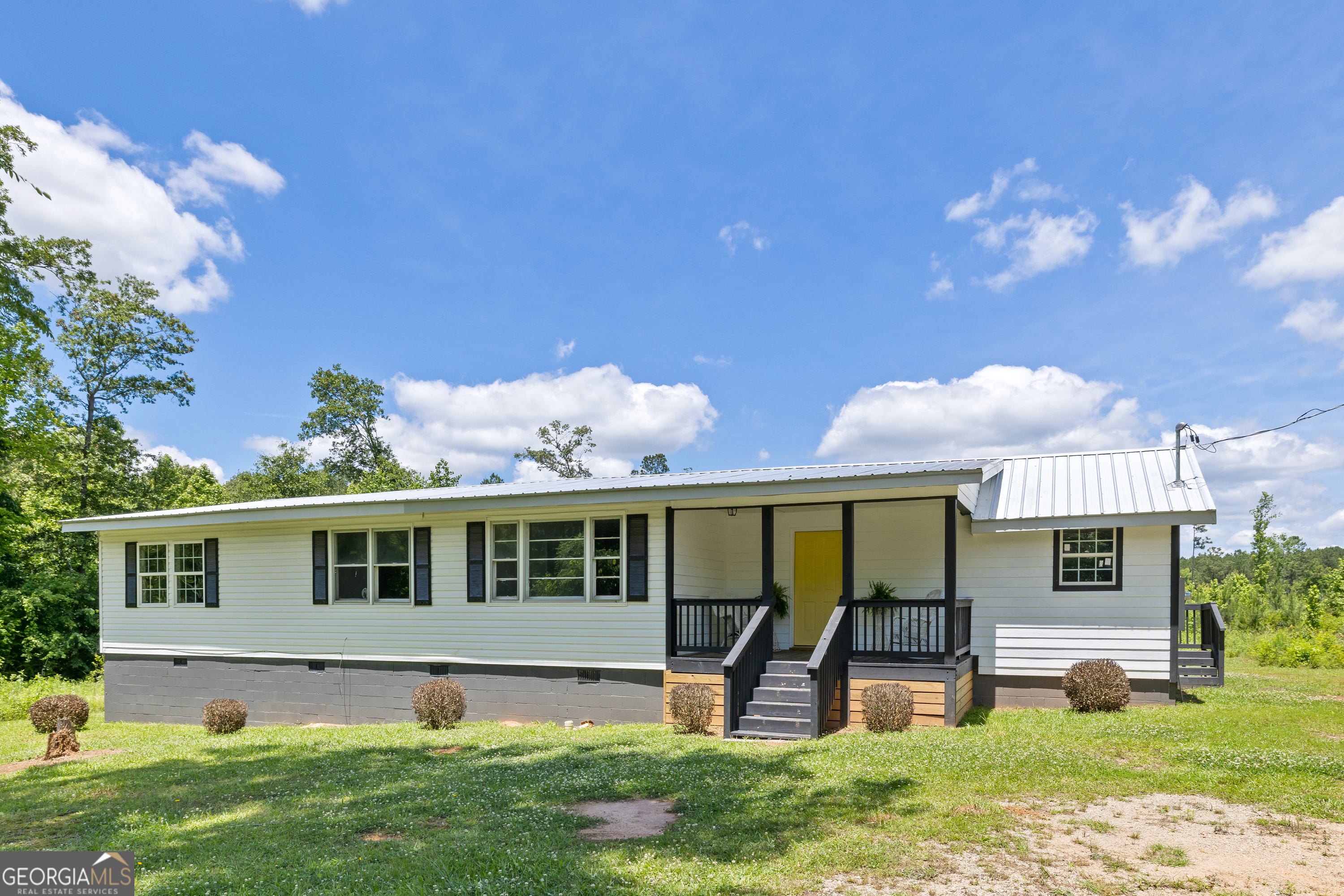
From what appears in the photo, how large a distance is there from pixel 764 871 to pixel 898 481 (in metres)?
5.52

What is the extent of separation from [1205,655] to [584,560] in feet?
35.9

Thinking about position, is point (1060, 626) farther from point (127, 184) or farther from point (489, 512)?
point (127, 184)

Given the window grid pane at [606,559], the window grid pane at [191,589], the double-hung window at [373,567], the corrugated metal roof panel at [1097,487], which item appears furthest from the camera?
the window grid pane at [191,589]

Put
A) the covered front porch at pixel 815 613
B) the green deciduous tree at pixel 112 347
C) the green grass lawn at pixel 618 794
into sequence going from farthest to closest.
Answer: the green deciduous tree at pixel 112 347
the covered front porch at pixel 815 613
the green grass lawn at pixel 618 794

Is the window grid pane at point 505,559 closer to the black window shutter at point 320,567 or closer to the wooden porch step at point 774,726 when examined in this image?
the black window shutter at point 320,567

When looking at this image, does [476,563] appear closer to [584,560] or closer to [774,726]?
[584,560]

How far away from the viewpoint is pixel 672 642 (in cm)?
1112


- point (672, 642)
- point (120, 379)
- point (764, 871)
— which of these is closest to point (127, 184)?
point (120, 379)

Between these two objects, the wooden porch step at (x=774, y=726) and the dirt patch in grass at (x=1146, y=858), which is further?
the wooden porch step at (x=774, y=726)

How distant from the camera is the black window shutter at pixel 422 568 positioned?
12703 mm

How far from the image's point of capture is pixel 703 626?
36.8 feet

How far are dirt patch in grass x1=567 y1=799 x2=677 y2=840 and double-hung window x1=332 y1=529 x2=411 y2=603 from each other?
7.34 metres

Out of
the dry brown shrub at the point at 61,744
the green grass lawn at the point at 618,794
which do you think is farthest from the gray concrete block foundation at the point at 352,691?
the dry brown shrub at the point at 61,744

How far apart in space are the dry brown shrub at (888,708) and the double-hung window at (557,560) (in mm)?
3794
